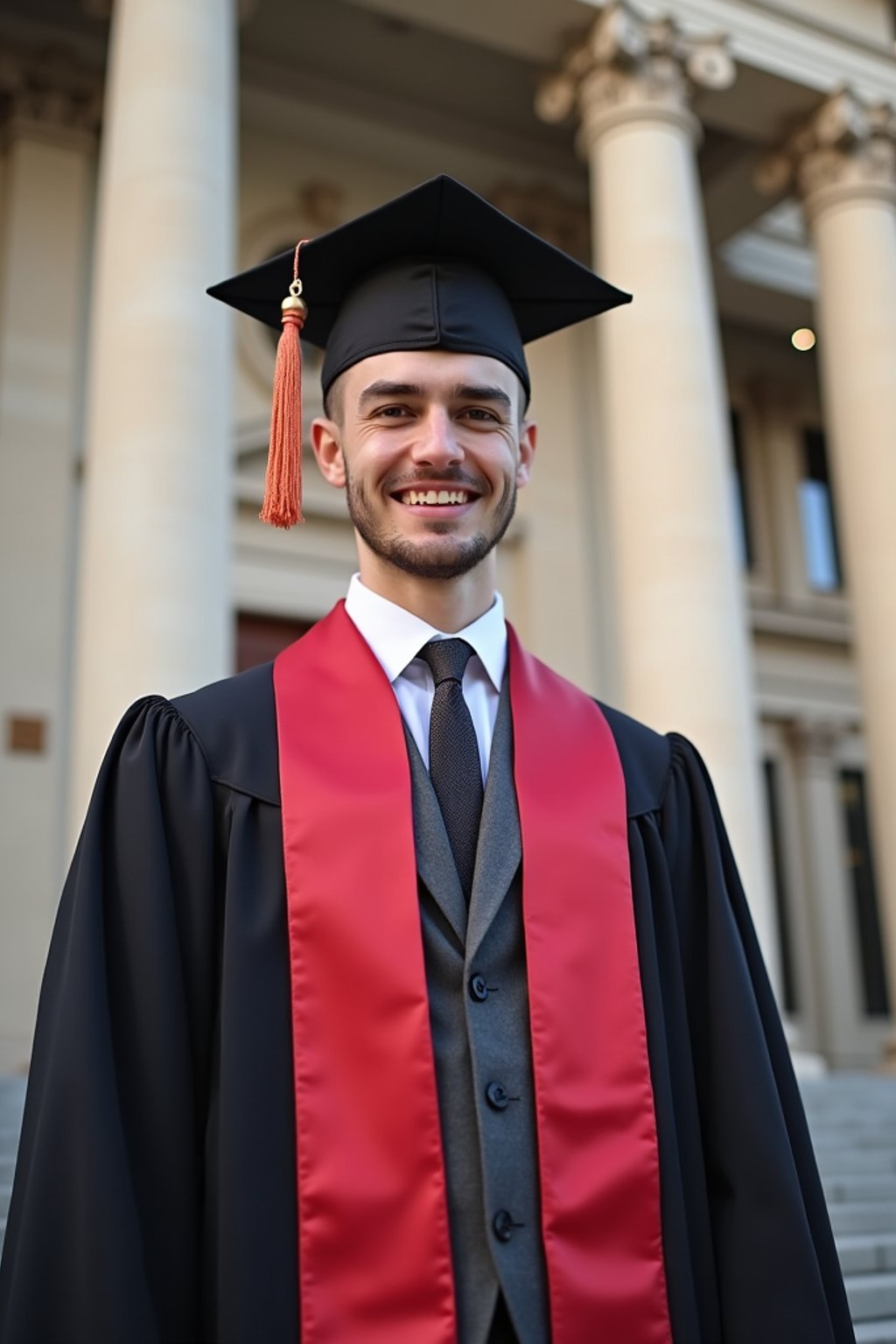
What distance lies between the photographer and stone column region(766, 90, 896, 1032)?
36.2 ft

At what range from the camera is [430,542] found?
238 cm

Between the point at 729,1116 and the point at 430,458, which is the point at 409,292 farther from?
the point at 729,1116

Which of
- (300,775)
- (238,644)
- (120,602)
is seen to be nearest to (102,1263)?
(300,775)

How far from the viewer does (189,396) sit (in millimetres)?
7562

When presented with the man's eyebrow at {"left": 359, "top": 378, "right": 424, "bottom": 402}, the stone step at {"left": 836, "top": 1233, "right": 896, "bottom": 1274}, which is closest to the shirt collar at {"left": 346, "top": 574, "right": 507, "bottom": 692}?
the man's eyebrow at {"left": 359, "top": 378, "right": 424, "bottom": 402}

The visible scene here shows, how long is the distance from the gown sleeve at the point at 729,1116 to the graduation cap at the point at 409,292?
965 millimetres

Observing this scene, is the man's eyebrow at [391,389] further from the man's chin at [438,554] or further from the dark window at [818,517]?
the dark window at [818,517]

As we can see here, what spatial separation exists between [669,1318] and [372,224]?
1.98 meters

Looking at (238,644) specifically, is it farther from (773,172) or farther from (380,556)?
(380,556)

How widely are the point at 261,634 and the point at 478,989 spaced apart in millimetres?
10067

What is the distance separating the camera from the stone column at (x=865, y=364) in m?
11.0

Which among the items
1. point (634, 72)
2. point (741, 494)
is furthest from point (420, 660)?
point (741, 494)

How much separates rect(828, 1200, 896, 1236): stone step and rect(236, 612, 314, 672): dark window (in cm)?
711

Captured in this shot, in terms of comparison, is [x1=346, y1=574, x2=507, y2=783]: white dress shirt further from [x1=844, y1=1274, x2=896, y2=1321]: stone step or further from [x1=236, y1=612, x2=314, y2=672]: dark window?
[x1=236, y1=612, x2=314, y2=672]: dark window
